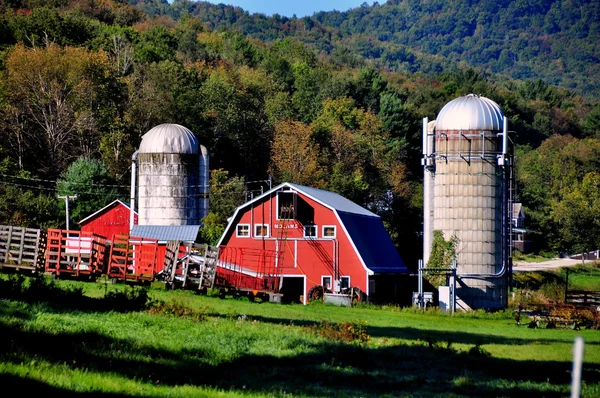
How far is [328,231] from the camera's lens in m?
51.9

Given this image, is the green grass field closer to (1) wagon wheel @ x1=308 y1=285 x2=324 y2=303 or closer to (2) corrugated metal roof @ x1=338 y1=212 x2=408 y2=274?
(1) wagon wheel @ x1=308 y1=285 x2=324 y2=303

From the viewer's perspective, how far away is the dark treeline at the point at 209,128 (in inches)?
2719

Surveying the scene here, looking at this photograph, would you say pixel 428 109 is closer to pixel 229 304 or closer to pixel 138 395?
pixel 229 304

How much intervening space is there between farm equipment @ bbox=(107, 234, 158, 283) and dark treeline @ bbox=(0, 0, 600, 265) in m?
18.3

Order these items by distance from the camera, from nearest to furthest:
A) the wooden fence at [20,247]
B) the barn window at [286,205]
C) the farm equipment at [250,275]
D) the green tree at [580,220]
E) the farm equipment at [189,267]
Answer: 1. the wooden fence at [20,247]
2. the farm equipment at [189,267]
3. the farm equipment at [250,275]
4. the barn window at [286,205]
5. the green tree at [580,220]

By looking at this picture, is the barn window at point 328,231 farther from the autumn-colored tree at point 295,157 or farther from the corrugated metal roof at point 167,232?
the autumn-colored tree at point 295,157

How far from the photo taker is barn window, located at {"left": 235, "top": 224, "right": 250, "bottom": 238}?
53.2m

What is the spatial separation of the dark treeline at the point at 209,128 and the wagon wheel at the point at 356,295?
1271 cm

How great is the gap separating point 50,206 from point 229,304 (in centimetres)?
2967

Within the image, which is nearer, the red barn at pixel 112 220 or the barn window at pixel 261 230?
the barn window at pixel 261 230

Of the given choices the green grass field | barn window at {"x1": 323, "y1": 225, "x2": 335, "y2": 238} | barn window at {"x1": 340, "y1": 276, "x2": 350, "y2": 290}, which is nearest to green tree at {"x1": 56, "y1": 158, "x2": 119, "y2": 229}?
barn window at {"x1": 323, "y1": 225, "x2": 335, "y2": 238}

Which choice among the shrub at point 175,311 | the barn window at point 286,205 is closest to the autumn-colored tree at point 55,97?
the barn window at point 286,205

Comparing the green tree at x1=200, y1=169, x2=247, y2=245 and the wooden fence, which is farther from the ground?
the green tree at x1=200, y1=169, x2=247, y2=245

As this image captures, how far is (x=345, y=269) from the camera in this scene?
51.2 metres
